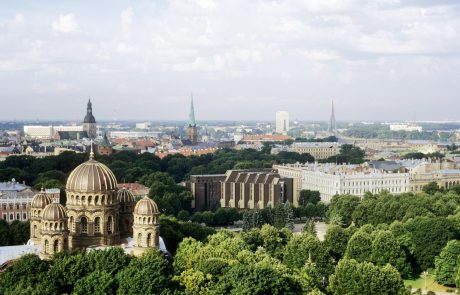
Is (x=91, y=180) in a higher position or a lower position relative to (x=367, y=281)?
higher

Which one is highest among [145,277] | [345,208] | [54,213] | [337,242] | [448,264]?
[54,213]

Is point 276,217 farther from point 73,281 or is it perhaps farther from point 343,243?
point 73,281

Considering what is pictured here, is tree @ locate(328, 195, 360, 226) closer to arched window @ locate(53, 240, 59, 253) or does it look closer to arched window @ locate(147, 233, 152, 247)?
arched window @ locate(147, 233, 152, 247)

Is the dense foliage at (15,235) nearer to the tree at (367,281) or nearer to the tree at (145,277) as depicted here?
the tree at (145,277)

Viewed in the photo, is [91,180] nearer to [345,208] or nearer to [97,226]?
[97,226]

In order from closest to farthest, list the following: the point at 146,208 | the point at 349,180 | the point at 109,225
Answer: the point at 146,208
the point at 109,225
the point at 349,180

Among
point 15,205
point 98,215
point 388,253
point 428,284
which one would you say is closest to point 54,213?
point 98,215

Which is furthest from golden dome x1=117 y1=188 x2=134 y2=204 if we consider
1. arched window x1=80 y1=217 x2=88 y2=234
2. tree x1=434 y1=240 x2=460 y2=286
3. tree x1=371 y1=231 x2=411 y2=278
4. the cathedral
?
tree x1=434 y1=240 x2=460 y2=286

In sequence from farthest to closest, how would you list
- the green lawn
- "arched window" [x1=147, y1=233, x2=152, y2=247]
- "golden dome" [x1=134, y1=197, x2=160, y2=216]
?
the green lawn
"arched window" [x1=147, y1=233, x2=152, y2=247]
"golden dome" [x1=134, y1=197, x2=160, y2=216]
